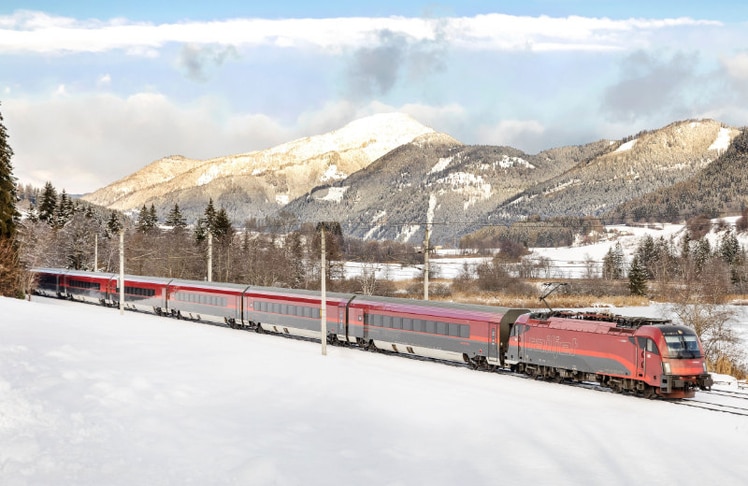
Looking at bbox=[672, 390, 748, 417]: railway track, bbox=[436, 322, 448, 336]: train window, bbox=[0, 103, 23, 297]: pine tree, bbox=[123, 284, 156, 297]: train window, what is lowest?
bbox=[672, 390, 748, 417]: railway track

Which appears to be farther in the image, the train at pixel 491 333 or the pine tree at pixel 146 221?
the pine tree at pixel 146 221

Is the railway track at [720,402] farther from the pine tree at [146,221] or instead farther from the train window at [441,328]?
the pine tree at [146,221]

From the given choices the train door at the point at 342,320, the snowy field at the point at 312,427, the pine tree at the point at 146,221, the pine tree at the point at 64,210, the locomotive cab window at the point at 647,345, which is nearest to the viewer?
the snowy field at the point at 312,427

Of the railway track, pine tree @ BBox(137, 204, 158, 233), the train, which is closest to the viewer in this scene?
the railway track

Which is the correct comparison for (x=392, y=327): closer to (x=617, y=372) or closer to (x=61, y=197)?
(x=617, y=372)

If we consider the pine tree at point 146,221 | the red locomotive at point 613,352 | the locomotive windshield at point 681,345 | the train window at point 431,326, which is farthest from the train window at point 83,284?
the locomotive windshield at point 681,345

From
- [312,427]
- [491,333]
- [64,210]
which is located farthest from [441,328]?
[64,210]

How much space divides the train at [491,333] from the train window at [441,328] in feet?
0.16

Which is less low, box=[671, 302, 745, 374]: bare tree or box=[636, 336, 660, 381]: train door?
box=[636, 336, 660, 381]: train door

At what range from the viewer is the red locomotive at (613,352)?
83.5ft

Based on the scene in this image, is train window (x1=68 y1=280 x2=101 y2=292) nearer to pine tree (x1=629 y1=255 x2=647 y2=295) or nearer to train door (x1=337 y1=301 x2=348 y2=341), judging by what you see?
train door (x1=337 y1=301 x2=348 y2=341)

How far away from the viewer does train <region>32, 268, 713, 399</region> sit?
25.8 m

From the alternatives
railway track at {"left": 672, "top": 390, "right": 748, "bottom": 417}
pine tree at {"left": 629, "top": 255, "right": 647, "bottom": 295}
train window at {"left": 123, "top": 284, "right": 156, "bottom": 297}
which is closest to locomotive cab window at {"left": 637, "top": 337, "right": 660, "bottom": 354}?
railway track at {"left": 672, "top": 390, "right": 748, "bottom": 417}

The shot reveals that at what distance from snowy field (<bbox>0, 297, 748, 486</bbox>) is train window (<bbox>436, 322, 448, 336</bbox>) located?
199 inches
